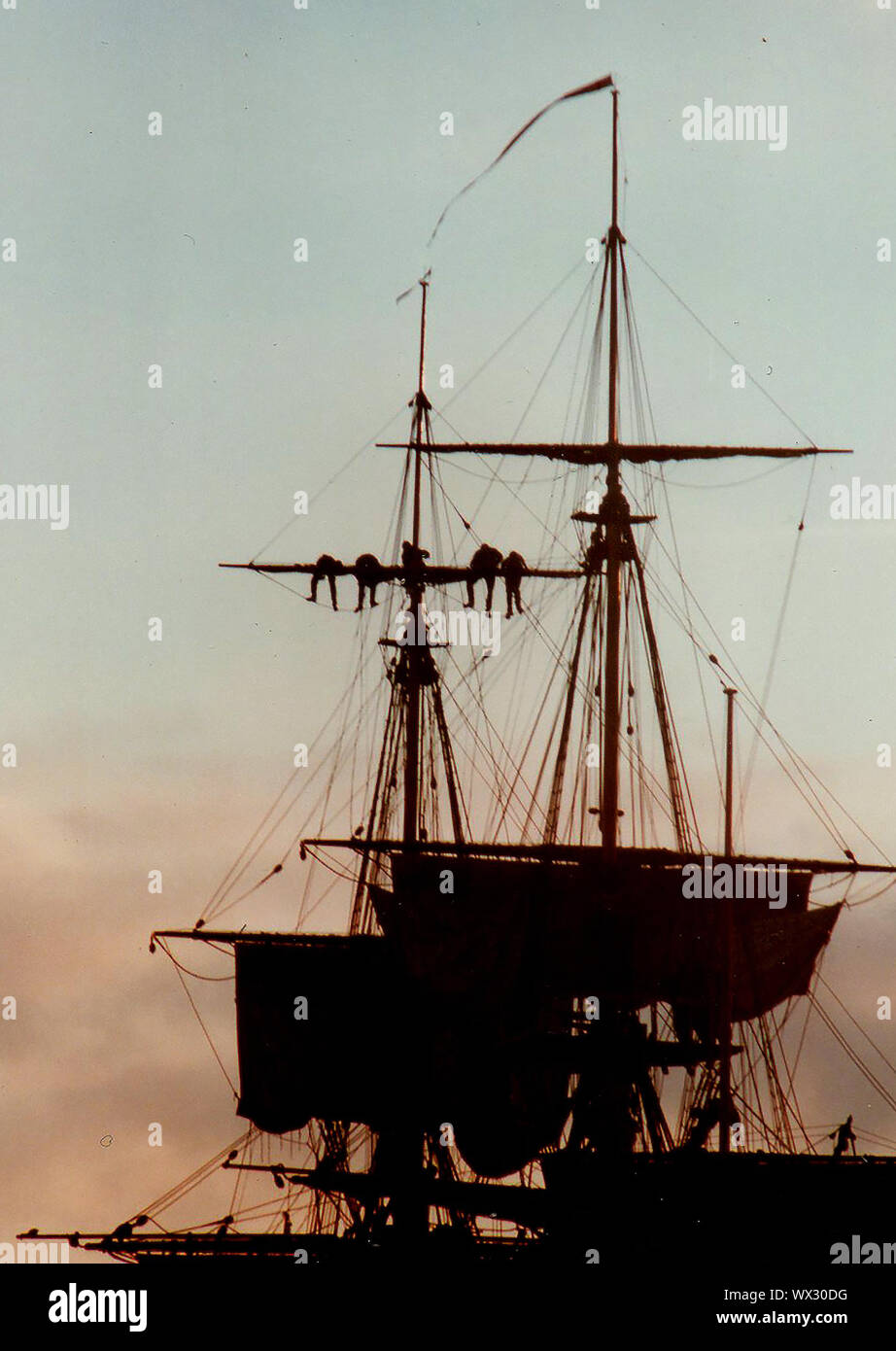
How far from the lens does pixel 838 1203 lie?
7288cm

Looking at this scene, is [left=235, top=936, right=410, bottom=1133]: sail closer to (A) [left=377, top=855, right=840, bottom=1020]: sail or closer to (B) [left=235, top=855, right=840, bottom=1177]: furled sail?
(B) [left=235, top=855, right=840, bottom=1177]: furled sail

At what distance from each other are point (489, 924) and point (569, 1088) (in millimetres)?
4952

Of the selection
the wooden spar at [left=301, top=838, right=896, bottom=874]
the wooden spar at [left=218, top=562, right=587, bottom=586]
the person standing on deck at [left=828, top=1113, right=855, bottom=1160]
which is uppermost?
the wooden spar at [left=218, top=562, right=587, bottom=586]

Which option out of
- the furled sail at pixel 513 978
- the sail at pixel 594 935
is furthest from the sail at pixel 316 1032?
the sail at pixel 594 935

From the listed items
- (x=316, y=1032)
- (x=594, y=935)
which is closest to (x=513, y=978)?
(x=594, y=935)

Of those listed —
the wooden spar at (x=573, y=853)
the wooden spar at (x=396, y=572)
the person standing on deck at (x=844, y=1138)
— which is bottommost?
the person standing on deck at (x=844, y=1138)

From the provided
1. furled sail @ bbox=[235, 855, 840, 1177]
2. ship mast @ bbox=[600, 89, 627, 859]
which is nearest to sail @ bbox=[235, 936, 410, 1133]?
furled sail @ bbox=[235, 855, 840, 1177]

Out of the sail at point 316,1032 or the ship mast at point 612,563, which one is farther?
the sail at point 316,1032

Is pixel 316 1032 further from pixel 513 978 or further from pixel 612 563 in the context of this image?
pixel 612 563

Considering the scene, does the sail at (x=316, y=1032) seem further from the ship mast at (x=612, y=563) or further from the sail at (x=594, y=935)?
the ship mast at (x=612, y=563)

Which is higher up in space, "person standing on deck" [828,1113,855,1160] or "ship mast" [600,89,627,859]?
"ship mast" [600,89,627,859]
